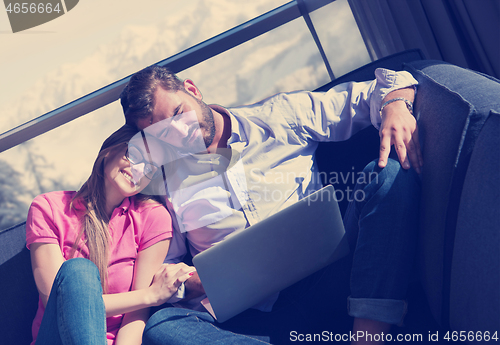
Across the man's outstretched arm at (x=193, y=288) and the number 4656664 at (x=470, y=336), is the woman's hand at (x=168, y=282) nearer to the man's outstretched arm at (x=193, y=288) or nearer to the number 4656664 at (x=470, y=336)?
the man's outstretched arm at (x=193, y=288)

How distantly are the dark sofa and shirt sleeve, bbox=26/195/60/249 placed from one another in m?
1.20

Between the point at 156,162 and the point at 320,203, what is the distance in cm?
74

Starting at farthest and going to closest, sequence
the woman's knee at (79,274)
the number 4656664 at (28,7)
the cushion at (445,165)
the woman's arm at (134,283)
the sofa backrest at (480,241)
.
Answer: the number 4656664 at (28,7), the woman's arm at (134,283), the woman's knee at (79,274), the cushion at (445,165), the sofa backrest at (480,241)

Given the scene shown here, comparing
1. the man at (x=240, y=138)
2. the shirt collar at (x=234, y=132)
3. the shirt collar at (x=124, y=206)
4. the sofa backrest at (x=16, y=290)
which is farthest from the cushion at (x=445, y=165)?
the sofa backrest at (x=16, y=290)

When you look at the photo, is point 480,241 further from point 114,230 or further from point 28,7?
point 28,7

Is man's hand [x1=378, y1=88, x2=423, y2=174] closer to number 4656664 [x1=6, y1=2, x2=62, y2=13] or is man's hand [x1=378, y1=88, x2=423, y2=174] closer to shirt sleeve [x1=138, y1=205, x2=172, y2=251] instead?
shirt sleeve [x1=138, y1=205, x2=172, y2=251]

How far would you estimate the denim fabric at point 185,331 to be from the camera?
3.04 ft

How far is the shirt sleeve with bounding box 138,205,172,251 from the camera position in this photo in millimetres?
1218

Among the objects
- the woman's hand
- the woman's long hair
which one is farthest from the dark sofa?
the woman's long hair

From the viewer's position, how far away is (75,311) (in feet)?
2.88

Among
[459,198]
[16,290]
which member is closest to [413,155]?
[459,198]

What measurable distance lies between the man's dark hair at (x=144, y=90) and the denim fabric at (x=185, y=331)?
0.73m

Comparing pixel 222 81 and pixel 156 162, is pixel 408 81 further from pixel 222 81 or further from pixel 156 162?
pixel 222 81

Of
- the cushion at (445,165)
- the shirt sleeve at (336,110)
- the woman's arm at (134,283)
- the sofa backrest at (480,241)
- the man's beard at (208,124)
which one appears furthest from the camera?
the man's beard at (208,124)
